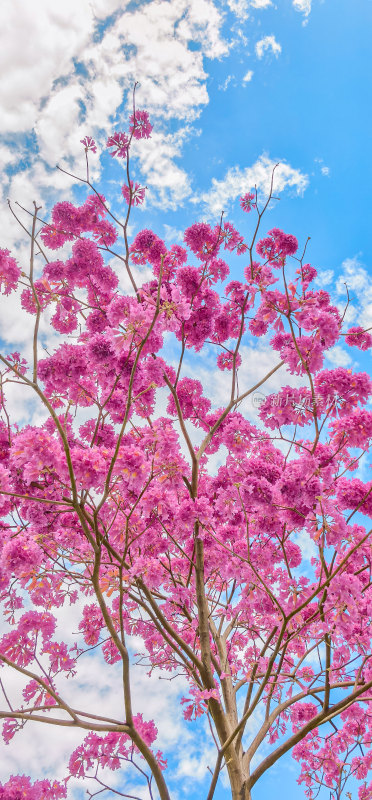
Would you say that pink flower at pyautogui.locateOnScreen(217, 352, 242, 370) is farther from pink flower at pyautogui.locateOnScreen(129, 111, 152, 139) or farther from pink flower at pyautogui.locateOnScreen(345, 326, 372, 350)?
pink flower at pyautogui.locateOnScreen(129, 111, 152, 139)

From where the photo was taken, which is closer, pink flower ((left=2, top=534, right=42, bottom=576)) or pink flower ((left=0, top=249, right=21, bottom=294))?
pink flower ((left=2, top=534, right=42, bottom=576))

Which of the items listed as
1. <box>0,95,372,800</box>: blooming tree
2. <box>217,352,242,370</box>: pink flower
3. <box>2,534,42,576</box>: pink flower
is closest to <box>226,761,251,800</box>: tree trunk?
<box>0,95,372,800</box>: blooming tree

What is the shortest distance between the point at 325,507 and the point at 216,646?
3371mm

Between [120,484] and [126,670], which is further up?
[120,484]

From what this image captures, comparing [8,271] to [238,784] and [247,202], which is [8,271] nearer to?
[247,202]

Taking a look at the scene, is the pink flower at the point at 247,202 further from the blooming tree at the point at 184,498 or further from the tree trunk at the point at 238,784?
the tree trunk at the point at 238,784

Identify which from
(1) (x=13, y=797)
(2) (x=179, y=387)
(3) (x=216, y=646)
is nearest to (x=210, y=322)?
(2) (x=179, y=387)

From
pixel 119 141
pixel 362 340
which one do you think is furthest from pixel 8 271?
pixel 362 340

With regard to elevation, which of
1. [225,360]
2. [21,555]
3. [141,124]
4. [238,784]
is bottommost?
[238,784]

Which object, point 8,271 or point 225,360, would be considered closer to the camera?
point 8,271

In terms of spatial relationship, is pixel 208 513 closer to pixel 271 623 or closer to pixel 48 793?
pixel 271 623

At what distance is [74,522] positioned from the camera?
4.92 meters

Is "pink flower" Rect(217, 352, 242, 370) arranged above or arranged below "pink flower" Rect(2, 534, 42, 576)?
above

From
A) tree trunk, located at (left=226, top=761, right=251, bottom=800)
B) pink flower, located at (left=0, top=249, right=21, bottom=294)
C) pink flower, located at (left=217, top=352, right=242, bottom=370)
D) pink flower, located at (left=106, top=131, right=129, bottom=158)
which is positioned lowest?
tree trunk, located at (left=226, top=761, right=251, bottom=800)
